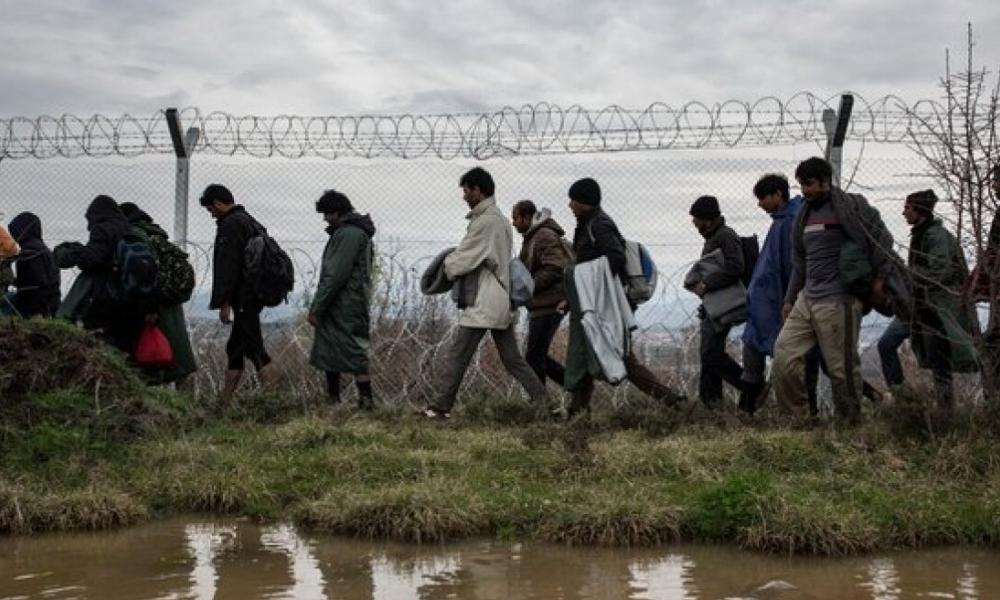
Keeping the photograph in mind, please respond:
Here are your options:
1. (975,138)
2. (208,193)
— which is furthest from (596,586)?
(208,193)

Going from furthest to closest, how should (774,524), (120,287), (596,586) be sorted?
(120,287)
(774,524)
(596,586)

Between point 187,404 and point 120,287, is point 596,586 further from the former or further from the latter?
point 120,287

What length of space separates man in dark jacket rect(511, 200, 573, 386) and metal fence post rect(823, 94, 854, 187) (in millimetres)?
2005

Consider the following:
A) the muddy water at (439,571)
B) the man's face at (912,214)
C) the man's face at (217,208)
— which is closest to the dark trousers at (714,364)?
the man's face at (912,214)

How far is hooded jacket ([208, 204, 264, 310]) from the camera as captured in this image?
9.57 metres

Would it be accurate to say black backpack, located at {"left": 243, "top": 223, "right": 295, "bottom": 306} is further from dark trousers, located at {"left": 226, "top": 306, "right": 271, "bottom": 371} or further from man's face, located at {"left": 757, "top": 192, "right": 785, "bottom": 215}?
man's face, located at {"left": 757, "top": 192, "right": 785, "bottom": 215}

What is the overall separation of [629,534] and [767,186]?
3.68m

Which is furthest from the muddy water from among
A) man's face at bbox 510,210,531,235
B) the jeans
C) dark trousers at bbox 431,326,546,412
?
man's face at bbox 510,210,531,235

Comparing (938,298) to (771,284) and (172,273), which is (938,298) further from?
(172,273)

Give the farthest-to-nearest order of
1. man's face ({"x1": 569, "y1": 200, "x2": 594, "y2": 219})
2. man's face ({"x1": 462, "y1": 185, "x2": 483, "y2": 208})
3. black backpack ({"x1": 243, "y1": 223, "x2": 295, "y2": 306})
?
black backpack ({"x1": 243, "y1": 223, "x2": 295, "y2": 306}) → man's face ({"x1": 462, "y1": 185, "x2": 483, "y2": 208}) → man's face ({"x1": 569, "y1": 200, "x2": 594, "y2": 219})

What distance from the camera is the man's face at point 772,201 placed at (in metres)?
8.54

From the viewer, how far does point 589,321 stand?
329 inches

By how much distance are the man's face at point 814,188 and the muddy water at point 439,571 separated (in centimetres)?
280

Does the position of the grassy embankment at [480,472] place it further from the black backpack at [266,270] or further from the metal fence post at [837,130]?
the metal fence post at [837,130]
